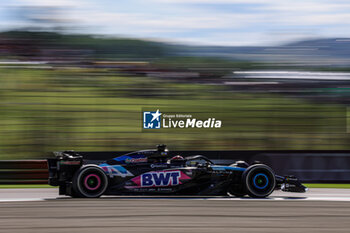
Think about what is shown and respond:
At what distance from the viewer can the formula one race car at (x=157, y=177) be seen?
357 inches

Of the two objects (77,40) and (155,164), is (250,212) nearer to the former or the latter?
(155,164)

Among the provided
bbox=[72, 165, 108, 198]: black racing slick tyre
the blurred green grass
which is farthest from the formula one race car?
the blurred green grass

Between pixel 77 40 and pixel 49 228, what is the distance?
64.1ft

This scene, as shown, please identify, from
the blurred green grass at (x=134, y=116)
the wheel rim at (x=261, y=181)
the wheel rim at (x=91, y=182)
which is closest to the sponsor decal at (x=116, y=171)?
the wheel rim at (x=91, y=182)

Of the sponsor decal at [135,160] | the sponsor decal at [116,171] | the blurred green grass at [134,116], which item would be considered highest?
the blurred green grass at [134,116]

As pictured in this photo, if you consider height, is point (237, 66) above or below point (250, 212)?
above

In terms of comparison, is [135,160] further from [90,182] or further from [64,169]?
[64,169]

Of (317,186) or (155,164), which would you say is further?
(317,186)

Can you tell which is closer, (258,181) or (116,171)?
(116,171)

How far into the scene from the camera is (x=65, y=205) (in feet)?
26.8

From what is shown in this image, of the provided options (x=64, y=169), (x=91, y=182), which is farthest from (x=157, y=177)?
(x=64, y=169)

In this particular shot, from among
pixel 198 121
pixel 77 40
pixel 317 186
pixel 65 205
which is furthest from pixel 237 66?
pixel 65 205

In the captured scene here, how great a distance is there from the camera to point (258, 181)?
9336mm

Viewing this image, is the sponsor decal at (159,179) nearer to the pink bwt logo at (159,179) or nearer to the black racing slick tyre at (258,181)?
the pink bwt logo at (159,179)
